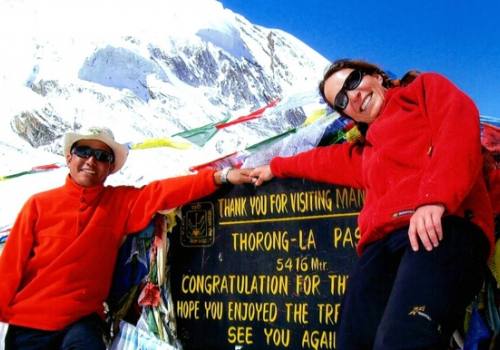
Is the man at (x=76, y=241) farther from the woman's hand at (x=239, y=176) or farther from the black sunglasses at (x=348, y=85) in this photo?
the black sunglasses at (x=348, y=85)

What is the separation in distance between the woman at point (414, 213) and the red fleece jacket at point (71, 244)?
138 cm

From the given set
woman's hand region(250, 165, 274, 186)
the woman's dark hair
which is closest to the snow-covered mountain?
woman's hand region(250, 165, 274, 186)

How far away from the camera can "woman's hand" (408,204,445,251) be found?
1.96 metres

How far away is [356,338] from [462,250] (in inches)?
20.2

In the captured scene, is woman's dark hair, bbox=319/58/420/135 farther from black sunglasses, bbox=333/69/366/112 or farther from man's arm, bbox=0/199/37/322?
man's arm, bbox=0/199/37/322

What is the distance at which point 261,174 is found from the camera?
11.2 feet

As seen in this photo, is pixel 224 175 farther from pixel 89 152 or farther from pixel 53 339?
pixel 53 339

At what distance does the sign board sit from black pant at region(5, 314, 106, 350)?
575 mm

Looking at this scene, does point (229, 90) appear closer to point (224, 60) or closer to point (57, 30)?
point (224, 60)

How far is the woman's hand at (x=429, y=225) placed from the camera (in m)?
1.96

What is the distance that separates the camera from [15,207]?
4.88m

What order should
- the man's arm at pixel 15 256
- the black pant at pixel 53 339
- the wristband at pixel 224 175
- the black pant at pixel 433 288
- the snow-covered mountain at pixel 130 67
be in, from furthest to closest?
the snow-covered mountain at pixel 130 67 → the wristband at pixel 224 175 → the man's arm at pixel 15 256 → the black pant at pixel 53 339 → the black pant at pixel 433 288

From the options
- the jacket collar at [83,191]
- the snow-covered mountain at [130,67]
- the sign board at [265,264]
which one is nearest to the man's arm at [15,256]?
the jacket collar at [83,191]

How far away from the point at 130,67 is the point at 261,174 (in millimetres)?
135840
